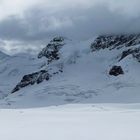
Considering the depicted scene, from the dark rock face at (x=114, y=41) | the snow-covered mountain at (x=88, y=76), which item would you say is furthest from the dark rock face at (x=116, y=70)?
the dark rock face at (x=114, y=41)

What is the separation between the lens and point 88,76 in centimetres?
15275

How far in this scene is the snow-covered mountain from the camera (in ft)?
420

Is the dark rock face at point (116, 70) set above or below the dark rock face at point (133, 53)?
below

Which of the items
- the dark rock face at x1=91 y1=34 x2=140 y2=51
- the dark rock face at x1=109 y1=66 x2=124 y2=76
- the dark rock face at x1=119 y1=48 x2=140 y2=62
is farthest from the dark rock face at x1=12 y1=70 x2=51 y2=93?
the dark rock face at x1=91 y1=34 x2=140 y2=51

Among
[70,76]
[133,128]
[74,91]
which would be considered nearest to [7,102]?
[74,91]

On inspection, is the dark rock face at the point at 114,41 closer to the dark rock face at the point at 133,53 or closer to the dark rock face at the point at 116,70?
the dark rock face at the point at 133,53

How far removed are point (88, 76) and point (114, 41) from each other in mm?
29297

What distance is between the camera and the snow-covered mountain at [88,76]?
128m

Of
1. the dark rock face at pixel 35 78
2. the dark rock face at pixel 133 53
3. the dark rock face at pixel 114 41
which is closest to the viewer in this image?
the dark rock face at pixel 133 53

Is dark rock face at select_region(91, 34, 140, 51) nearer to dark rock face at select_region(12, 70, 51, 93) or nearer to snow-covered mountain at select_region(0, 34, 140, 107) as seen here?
snow-covered mountain at select_region(0, 34, 140, 107)

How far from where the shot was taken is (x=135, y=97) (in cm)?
11825

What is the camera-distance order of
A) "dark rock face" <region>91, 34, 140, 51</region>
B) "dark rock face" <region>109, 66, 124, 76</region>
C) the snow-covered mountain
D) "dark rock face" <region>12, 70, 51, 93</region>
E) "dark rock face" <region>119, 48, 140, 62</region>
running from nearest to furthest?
1. the snow-covered mountain
2. "dark rock face" <region>109, 66, 124, 76</region>
3. "dark rock face" <region>119, 48, 140, 62</region>
4. "dark rock face" <region>12, 70, 51, 93</region>
5. "dark rock face" <region>91, 34, 140, 51</region>

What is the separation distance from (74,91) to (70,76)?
22.2 m

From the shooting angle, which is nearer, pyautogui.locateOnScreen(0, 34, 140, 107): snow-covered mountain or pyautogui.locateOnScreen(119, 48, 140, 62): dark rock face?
pyautogui.locateOnScreen(0, 34, 140, 107): snow-covered mountain
